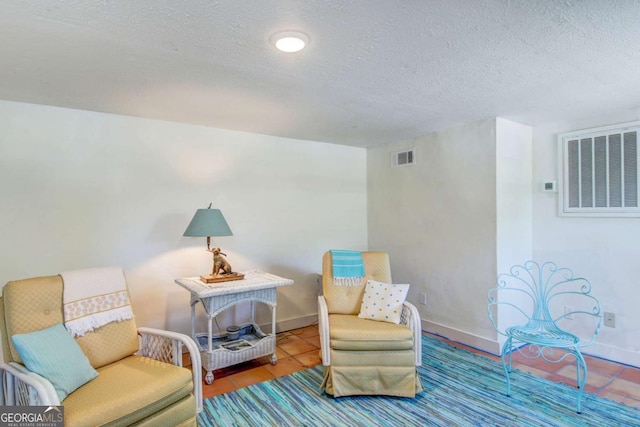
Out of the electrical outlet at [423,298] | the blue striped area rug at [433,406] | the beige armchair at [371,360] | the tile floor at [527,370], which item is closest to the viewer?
the blue striped area rug at [433,406]

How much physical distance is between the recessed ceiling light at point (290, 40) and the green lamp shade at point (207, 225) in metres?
1.48

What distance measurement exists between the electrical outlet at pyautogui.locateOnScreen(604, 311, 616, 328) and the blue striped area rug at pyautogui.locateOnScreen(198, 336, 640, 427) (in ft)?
2.88

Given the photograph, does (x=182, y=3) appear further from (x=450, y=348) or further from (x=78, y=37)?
(x=450, y=348)

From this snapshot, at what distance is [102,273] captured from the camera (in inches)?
88.0

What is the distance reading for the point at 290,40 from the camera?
169 centimetres

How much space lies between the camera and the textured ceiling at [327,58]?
1466mm

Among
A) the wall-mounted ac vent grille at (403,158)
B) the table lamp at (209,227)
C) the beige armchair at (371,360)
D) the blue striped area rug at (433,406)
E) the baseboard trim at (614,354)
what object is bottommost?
the blue striped area rug at (433,406)

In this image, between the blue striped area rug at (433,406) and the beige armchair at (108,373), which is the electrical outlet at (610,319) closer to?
the blue striped area rug at (433,406)

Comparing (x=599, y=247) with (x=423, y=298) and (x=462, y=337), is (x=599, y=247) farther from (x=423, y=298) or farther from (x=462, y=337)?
(x=423, y=298)

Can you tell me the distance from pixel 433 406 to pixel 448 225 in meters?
1.74

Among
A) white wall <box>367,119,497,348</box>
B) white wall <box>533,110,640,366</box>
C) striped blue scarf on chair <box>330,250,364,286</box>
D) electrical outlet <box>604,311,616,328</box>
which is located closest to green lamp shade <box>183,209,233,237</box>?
striped blue scarf on chair <box>330,250,364,286</box>

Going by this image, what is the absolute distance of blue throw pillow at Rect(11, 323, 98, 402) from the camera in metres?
1.66

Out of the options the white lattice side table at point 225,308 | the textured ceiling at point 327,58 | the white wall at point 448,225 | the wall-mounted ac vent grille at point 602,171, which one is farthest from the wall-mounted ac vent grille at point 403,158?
the white lattice side table at point 225,308

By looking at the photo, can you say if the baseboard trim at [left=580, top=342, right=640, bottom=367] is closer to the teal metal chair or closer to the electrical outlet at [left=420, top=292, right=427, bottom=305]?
the teal metal chair
